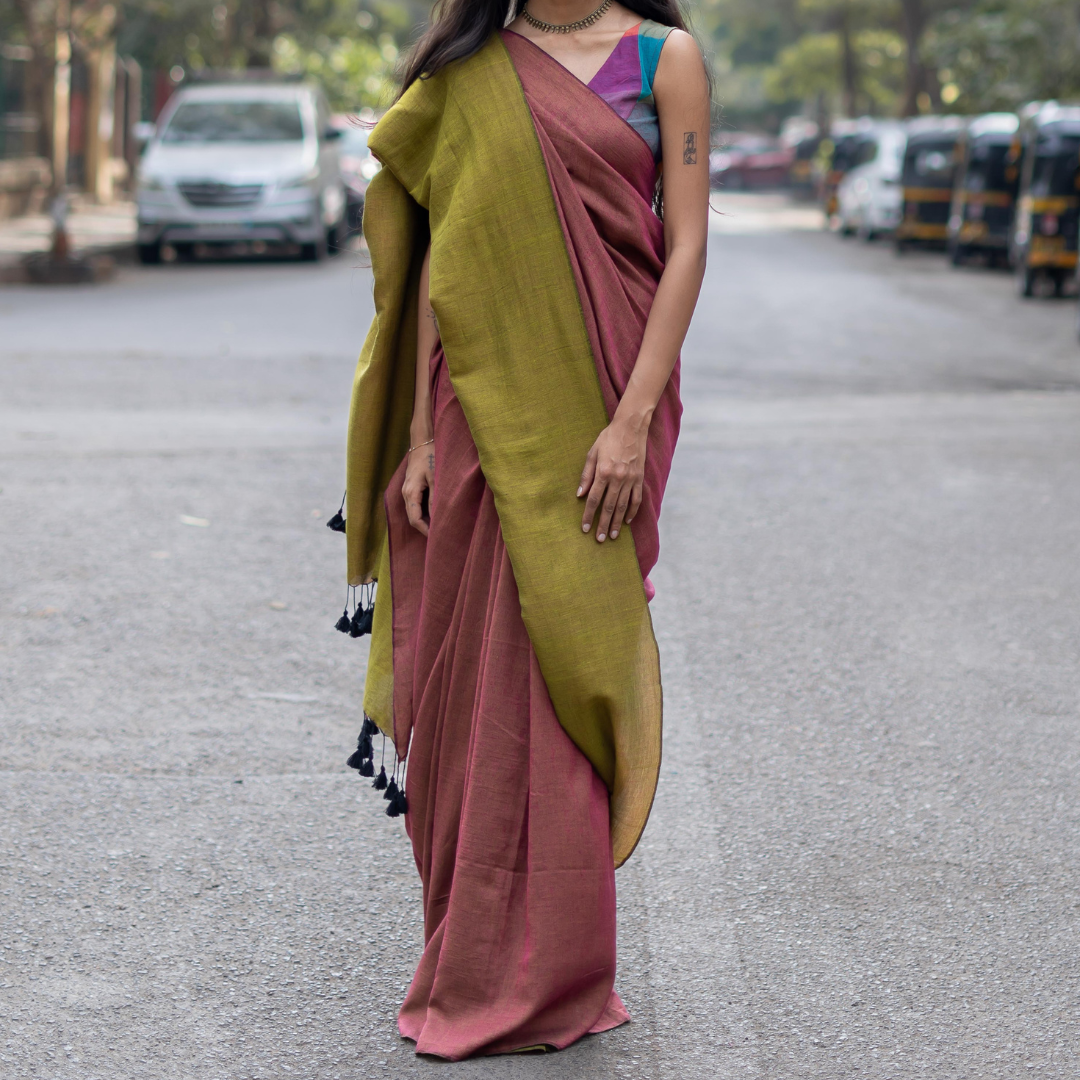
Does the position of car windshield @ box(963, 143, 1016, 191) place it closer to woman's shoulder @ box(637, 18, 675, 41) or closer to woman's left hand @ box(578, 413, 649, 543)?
woman's shoulder @ box(637, 18, 675, 41)

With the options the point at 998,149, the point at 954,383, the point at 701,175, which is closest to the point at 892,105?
the point at 998,149

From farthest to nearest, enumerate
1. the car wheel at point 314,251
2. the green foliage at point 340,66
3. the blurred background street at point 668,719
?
1. the green foliage at point 340,66
2. the car wheel at point 314,251
3. the blurred background street at point 668,719

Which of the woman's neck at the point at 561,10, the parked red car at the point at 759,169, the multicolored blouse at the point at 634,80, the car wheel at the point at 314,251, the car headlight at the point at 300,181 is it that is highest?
the woman's neck at the point at 561,10

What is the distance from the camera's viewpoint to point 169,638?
514 centimetres

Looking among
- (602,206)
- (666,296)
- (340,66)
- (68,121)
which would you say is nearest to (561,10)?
(602,206)

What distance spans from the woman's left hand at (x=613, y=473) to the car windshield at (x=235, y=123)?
16.9 metres

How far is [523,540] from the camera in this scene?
104 inches

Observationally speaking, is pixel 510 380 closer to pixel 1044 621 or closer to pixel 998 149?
pixel 1044 621

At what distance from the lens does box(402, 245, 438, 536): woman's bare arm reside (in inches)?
110

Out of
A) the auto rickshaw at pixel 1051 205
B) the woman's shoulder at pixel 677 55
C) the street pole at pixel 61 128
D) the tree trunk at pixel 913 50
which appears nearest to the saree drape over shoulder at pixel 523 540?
the woman's shoulder at pixel 677 55

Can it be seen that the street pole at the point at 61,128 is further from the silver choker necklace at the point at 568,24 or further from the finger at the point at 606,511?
the finger at the point at 606,511

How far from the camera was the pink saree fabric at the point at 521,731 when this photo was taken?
8.54ft

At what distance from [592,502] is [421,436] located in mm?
385

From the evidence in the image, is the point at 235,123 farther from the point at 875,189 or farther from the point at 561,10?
the point at 561,10
